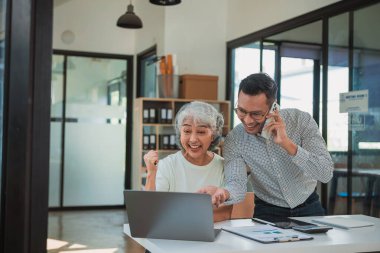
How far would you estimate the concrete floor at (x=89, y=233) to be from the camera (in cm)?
537

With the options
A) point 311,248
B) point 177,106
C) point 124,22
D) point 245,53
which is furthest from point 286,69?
point 311,248

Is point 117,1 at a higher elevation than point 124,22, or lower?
higher

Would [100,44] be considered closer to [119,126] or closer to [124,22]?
[119,126]

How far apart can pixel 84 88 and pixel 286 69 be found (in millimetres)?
3717

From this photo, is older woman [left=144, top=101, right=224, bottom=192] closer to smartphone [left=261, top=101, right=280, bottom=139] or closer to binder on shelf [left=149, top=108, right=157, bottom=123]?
smartphone [left=261, top=101, right=280, bottom=139]

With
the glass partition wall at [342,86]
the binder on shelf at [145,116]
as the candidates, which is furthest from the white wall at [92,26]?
the glass partition wall at [342,86]

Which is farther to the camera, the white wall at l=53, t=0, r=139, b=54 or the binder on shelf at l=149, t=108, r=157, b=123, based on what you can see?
the white wall at l=53, t=0, r=139, b=54

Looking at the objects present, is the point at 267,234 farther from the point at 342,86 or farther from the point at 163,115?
the point at 163,115

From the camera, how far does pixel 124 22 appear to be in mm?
6473

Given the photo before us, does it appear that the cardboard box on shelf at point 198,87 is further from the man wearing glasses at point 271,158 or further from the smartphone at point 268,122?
the smartphone at point 268,122

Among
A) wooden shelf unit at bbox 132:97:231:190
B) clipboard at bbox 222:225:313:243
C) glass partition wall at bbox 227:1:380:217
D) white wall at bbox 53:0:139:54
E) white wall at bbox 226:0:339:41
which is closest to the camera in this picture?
clipboard at bbox 222:225:313:243

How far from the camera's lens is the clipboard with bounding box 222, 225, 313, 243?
1800mm

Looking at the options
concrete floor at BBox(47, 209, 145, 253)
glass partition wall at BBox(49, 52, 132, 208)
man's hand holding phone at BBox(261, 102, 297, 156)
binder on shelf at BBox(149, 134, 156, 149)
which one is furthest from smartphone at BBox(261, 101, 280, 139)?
glass partition wall at BBox(49, 52, 132, 208)

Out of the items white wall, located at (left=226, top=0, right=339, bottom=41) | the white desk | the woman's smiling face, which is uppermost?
white wall, located at (left=226, top=0, right=339, bottom=41)
